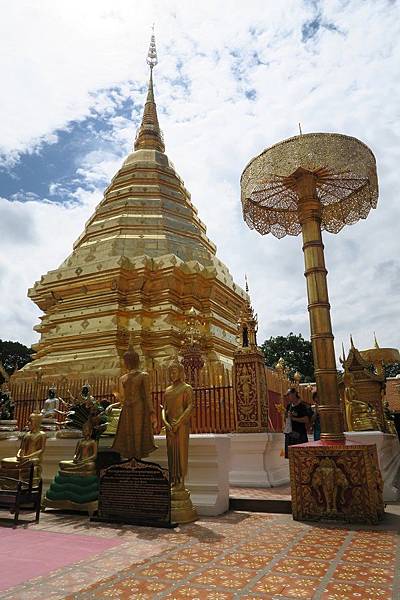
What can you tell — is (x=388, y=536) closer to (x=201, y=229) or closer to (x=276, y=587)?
(x=276, y=587)

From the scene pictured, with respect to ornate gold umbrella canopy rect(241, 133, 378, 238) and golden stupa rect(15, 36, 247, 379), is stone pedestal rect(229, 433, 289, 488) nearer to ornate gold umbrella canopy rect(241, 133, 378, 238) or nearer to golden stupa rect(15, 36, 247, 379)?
ornate gold umbrella canopy rect(241, 133, 378, 238)

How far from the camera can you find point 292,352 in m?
41.2

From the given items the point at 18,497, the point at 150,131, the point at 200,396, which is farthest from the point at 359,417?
the point at 150,131

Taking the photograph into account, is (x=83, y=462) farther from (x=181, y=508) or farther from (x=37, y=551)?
(x=37, y=551)

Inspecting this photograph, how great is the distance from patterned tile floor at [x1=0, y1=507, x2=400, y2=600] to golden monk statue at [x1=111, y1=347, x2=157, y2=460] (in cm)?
94

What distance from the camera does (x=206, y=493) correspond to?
20.2ft

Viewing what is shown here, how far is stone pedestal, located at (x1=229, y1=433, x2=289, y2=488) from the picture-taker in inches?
308

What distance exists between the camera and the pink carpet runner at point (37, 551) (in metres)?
3.53

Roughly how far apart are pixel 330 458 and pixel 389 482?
2624 mm

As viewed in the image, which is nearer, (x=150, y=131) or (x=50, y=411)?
(x=50, y=411)

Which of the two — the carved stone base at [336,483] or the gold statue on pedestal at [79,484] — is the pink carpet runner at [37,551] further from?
the carved stone base at [336,483]

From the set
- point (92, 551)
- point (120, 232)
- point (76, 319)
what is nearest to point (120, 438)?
point (92, 551)

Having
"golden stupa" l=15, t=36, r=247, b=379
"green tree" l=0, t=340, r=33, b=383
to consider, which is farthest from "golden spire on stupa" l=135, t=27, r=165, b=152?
"green tree" l=0, t=340, r=33, b=383

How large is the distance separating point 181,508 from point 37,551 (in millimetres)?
1824
